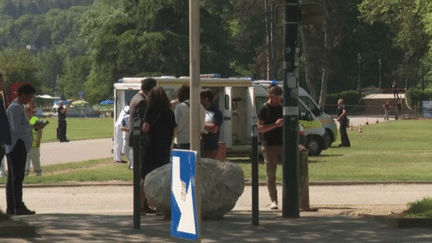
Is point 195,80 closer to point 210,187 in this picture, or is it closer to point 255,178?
point 255,178

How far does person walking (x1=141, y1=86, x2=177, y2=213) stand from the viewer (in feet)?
44.9

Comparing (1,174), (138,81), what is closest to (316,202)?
(1,174)

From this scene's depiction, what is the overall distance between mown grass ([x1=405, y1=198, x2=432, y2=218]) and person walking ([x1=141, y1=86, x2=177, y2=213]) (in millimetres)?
3040

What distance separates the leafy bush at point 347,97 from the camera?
113m

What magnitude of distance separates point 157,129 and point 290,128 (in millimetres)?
1709

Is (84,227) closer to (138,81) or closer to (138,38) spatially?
(138,81)

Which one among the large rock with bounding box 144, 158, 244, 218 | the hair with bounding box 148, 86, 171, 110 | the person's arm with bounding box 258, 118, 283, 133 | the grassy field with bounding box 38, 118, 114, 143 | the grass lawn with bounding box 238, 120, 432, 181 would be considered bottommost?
the grassy field with bounding box 38, 118, 114, 143

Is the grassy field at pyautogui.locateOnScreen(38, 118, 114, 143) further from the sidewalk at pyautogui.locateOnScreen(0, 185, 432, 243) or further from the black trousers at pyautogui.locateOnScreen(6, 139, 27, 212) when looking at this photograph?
the black trousers at pyautogui.locateOnScreen(6, 139, 27, 212)

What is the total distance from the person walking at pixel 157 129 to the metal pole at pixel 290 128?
1539 mm

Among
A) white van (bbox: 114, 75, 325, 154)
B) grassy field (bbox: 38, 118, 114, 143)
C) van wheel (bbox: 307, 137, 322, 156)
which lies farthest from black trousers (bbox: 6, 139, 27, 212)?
grassy field (bbox: 38, 118, 114, 143)

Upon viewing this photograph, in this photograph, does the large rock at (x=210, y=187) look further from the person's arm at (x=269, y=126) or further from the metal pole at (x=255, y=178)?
the person's arm at (x=269, y=126)

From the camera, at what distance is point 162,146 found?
13688 mm

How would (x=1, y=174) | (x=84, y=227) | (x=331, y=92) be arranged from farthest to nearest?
(x=331, y=92)
(x=1, y=174)
(x=84, y=227)

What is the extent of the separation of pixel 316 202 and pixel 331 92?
102073 mm
